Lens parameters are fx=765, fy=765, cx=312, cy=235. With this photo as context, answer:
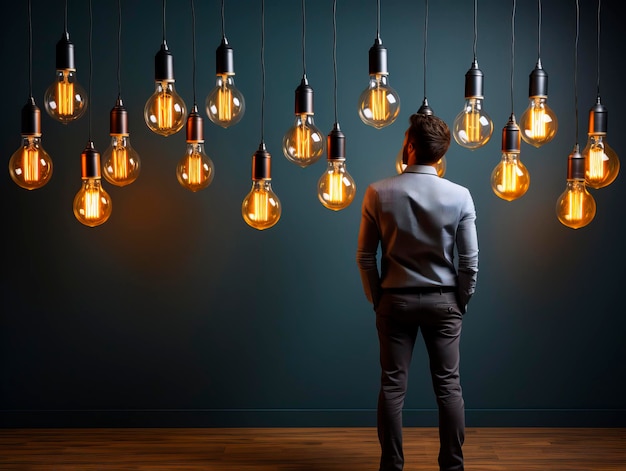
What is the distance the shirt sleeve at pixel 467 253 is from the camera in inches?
120

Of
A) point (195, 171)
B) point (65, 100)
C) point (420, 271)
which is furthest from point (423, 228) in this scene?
point (65, 100)

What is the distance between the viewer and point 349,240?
4160 millimetres

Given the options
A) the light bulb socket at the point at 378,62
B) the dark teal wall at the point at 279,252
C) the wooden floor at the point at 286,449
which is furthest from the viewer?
the dark teal wall at the point at 279,252

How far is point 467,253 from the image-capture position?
3078 mm

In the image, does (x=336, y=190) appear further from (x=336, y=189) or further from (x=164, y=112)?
(x=164, y=112)

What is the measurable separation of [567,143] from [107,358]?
2755mm

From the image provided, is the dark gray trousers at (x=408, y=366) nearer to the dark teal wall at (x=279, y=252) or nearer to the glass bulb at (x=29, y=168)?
the dark teal wall at (x=279, y=252)

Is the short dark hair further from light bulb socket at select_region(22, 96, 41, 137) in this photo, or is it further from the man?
light bulb socket at select_region(22, 96, 41, 137)

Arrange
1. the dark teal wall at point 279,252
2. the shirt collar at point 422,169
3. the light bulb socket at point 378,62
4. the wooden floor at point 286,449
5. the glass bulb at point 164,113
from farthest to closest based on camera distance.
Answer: the dark teal wall at point 279,252, the wooden floor at point 286,449, the shirt collar at point 422,169, the light bulb socket at point 378,62, the glass bulb at point 164,113

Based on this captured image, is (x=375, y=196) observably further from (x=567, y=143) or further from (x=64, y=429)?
(x=64, y=429)

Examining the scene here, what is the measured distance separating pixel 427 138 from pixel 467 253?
19.3 inches

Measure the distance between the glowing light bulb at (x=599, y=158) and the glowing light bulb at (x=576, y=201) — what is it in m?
0.03

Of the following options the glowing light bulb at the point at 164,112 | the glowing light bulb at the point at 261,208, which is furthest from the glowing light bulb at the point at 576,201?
the glowing light bulb at the point at 164,112

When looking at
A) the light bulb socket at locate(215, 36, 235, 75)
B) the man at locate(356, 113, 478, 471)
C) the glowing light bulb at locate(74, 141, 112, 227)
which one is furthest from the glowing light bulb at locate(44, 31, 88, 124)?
the man at locate(356, 113, 478, 471)
